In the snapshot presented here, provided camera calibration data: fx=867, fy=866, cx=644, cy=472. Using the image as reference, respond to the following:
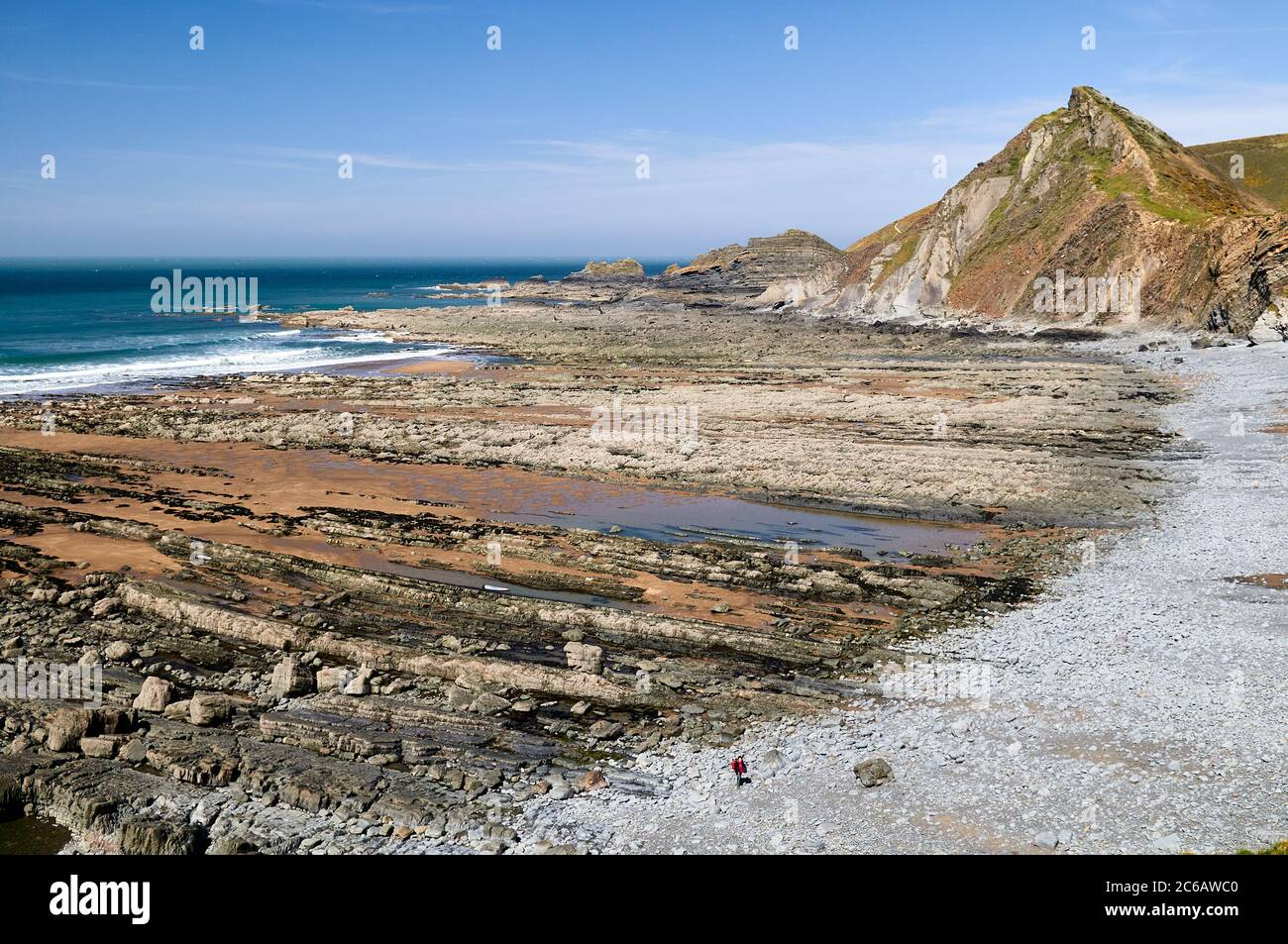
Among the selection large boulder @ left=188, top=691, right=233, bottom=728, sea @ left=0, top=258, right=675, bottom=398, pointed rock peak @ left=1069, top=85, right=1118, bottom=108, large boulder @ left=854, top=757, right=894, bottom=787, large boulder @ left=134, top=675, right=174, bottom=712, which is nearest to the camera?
large boulder @ left=854, top=757, right=894, bottom=787

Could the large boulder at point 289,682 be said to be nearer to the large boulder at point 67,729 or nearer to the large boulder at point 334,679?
the large boulder at point 334,679

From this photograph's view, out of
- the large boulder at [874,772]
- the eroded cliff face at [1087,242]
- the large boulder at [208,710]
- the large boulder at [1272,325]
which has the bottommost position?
the large boulder at [874,772]

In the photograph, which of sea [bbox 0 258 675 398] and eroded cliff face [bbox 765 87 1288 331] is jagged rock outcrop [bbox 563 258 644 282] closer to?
sea [bbox 0 258 675 398]

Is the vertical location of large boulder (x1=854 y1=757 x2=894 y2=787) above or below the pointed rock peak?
below

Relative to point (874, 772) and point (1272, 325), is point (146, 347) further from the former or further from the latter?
point (1272, 325)

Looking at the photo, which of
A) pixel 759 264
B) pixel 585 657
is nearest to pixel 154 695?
pixel 585 657

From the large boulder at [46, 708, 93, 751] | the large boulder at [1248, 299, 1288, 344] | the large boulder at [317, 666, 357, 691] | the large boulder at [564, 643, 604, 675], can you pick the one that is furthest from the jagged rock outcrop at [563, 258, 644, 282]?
the large boulder at [46, 708, 93, 751]

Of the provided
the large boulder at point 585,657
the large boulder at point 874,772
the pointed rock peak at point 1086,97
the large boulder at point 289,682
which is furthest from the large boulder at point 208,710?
the pointed rock peak at point 1086,97
